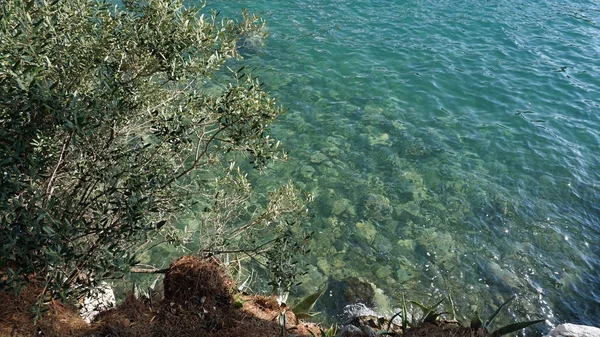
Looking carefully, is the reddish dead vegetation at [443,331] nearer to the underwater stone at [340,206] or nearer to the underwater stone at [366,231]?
the underwater stone at [366,231]

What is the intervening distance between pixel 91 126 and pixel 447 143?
1170cm

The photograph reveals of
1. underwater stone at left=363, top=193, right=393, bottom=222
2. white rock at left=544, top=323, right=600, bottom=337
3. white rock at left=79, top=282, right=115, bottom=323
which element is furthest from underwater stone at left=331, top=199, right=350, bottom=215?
white rock at left=79, top=282, right=115, bottom=323

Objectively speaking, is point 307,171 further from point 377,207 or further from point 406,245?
point 406,245

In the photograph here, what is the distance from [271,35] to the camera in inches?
776

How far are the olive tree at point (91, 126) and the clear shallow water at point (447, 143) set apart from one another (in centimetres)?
518

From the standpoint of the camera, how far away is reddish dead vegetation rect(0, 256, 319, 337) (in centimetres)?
605

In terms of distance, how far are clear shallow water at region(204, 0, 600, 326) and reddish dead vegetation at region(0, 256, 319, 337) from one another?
2887 mm

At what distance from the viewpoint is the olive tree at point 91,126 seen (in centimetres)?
449

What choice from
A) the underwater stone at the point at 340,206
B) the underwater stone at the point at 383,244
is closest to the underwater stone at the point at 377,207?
the underwater stone at the point at 340,206

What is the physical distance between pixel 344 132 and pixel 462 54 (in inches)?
299

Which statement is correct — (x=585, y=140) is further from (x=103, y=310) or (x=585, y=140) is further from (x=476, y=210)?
(x=103, y=310)

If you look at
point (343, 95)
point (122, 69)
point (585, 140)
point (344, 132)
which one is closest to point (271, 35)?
point (343, 95)

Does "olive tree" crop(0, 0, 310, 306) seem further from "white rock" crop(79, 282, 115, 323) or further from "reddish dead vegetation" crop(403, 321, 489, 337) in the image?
"reddish dead vegetation" crop(403, 321, 489, 337)

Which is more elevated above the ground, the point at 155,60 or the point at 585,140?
the point at 155,60
